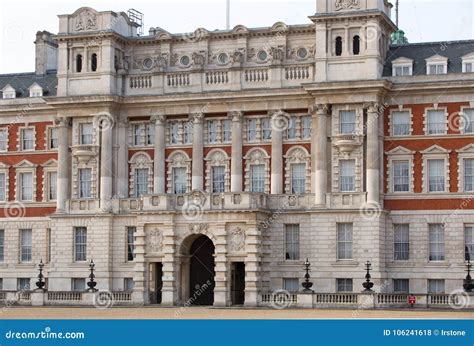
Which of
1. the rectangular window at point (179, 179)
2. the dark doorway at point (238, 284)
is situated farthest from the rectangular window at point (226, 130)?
the dark doorway at point (238, 284)

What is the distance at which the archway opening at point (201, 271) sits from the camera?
230ft

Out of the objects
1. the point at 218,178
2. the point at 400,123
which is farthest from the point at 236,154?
the point at 400,123

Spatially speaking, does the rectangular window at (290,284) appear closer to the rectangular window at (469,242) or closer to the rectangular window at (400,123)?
the rectangular window at (469,242)

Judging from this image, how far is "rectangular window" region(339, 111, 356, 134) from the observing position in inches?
2712

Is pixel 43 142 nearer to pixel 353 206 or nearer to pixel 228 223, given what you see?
pixel 228 223

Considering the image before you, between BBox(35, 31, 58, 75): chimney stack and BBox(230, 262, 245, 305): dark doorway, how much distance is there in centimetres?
2046

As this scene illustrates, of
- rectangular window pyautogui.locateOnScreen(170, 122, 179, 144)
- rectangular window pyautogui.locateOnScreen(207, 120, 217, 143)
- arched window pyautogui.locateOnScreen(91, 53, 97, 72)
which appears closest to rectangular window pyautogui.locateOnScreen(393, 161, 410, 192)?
rectangular window pyautogui.locateOnScreen(207, 120, 217, 143)

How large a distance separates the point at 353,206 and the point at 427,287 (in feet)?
19.4

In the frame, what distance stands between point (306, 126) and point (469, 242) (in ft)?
36.8

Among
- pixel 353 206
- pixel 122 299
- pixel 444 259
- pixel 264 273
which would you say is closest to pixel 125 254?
pixel 122 299

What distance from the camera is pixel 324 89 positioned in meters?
68.6

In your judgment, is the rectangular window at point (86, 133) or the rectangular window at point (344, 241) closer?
the rectangular window at point (344, 241)

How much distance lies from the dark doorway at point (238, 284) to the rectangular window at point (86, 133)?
12.3 meters

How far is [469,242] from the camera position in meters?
67.2
